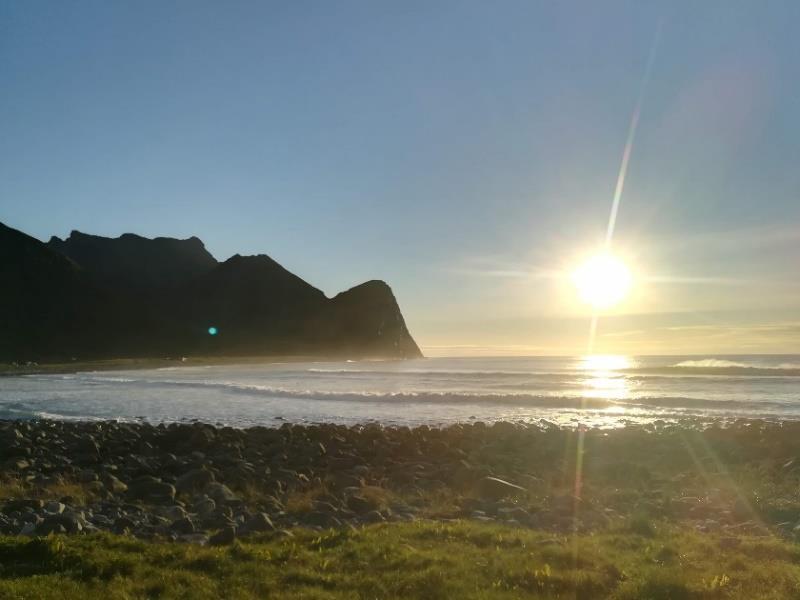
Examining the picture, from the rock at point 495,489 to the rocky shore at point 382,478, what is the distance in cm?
4

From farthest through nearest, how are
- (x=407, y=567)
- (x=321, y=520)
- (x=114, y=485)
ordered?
(x=114, y=485) < (x=321, y=520) < (x=407, y=567)

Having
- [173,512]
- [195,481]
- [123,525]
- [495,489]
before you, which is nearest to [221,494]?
[173,512]

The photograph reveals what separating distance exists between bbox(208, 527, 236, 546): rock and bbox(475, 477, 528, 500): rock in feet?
21.6

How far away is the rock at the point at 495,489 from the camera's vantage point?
15.4 metres

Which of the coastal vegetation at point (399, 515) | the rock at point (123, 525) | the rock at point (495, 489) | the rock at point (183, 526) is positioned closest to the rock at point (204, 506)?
the coastal vegetation at point (399, 515)

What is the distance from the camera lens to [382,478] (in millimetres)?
18031

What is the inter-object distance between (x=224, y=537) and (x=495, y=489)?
23.4 feet

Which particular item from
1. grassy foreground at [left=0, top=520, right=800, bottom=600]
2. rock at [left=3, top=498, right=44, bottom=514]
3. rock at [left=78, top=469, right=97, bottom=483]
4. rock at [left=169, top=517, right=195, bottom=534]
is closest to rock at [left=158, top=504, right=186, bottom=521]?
rock at [left=169, top=517, right=195, bottom=534]

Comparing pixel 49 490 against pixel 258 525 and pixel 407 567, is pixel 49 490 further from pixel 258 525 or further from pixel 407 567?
pixel 407 567

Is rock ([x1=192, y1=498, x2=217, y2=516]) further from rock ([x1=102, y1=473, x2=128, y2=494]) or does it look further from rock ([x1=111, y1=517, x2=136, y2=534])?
rock ([x1=102, y1=473, x2=128, y2=494])

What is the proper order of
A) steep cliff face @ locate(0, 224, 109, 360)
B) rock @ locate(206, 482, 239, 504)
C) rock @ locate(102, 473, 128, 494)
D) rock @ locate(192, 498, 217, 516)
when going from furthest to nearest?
steep cliff face @ locate(0, 224, 109, 360), rock @ locate(102, 473, 128, 494), rock @ locate(206, 482, 239, 504), rock @ locate(192, 498, 217, 516)

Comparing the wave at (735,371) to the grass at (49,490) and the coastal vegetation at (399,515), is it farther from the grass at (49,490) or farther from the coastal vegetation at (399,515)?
the grass at (49,490)

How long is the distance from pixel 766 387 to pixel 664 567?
5423 centimetres

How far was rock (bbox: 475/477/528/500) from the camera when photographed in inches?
607
